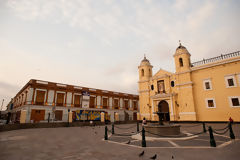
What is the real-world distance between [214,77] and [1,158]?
23.6 metres

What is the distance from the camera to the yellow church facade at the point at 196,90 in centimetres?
1748

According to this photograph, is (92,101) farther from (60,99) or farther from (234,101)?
(234,101)

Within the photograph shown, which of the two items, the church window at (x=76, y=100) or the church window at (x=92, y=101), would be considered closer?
the church window at (x=76, y=100)

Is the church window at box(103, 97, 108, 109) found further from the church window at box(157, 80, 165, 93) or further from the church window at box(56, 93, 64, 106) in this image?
the church window at box(157, 80, 165, 93)

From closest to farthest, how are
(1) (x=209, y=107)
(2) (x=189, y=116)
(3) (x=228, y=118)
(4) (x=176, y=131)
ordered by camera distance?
(4) (x=176, y=131) → (3) (x=228, y=118) → (1) (x=209, y=107) → (2) (x=189, y=116)

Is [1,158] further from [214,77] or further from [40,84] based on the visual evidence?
[214,77]

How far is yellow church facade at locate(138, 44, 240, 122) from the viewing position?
57.4ft

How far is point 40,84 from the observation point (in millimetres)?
23531

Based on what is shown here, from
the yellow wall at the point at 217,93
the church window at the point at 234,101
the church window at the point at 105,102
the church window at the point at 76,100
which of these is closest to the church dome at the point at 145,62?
the yellow wall at the point at 217,93

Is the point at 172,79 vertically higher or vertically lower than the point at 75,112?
higher

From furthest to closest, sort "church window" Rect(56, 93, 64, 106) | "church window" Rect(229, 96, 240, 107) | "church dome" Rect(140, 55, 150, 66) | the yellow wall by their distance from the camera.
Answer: "church dome" Rect(140, 55, 150, 66)
"church window" Rect(56, 93, 64, 106)
the yellow wall
"church window" Rect(229, 96, 240, 107)

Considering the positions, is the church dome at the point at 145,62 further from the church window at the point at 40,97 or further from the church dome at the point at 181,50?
the church window at the point at 40,97

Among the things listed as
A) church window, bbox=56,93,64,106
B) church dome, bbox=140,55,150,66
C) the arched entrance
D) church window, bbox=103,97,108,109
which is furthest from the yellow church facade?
church window, bbox=56,93,64,106

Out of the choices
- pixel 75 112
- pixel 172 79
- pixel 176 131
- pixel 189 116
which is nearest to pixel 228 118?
pixel 189 116
